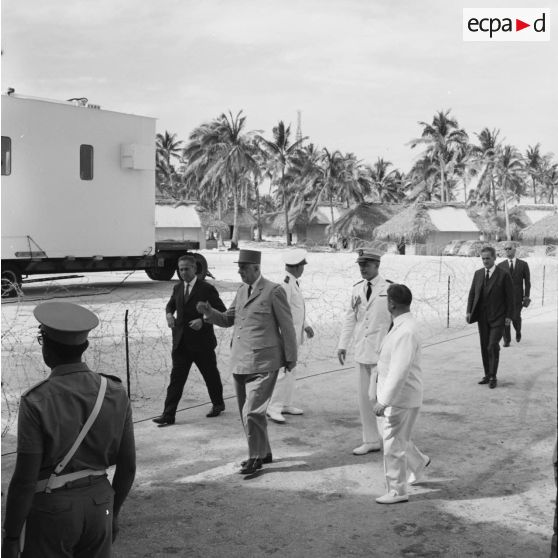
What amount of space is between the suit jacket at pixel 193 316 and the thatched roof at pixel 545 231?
4358cm

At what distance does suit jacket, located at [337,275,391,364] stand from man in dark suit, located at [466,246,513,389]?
2545 millimetres

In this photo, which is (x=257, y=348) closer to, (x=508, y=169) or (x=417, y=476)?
(x=417, y=476)

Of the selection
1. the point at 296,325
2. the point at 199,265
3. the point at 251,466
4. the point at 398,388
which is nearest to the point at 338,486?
the point at 251,466

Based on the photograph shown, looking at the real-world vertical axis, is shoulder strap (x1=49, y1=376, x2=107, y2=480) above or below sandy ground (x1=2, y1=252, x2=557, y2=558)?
above

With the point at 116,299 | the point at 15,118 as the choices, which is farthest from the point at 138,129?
the point at 116,299

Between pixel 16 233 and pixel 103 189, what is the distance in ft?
7.28

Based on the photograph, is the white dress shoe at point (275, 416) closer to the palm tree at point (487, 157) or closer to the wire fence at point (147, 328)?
the wire fence at point (147, 328)

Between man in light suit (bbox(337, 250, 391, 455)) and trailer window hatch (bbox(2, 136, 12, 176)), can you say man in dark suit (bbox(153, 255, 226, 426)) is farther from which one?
trailer window hatch (bbox(2, 136, 12, 176))

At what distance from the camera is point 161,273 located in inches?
818

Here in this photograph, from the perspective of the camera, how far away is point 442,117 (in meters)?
58.7

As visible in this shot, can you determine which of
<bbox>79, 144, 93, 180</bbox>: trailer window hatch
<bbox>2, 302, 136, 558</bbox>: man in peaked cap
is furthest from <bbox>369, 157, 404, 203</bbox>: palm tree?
<bbox>2, 302, 136, 558</bbox>: man in peaked cap

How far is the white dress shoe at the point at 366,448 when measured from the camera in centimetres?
569

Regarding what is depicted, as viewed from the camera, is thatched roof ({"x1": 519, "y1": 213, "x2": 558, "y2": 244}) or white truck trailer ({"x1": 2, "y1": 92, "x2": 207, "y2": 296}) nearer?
white truck trailer ({"x1": 2, "y1": 92, "x2": 207, "y2": 296})

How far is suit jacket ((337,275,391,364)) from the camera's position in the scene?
18.8 ft
